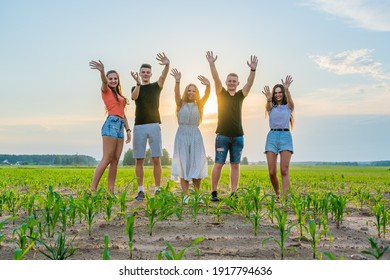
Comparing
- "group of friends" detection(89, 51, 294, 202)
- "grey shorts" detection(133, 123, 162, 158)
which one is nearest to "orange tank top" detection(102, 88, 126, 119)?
"group of friends" detection(89, 51, 294, 202)

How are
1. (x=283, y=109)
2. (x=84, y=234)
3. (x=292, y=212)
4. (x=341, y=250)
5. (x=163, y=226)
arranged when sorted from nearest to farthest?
(x=341, y=250) → (x=84, y=234) → (x=163, y=226) → (x=292, y=212) → (x=283, y=109)

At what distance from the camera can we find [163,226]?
5.38 meters

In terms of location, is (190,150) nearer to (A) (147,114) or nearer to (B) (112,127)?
(A) (147,114)

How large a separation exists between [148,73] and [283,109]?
8.28 feet

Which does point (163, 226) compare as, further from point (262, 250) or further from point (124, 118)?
point (124, 118)

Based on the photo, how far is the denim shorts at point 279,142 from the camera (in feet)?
25.6

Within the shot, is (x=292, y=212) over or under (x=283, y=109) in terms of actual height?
under

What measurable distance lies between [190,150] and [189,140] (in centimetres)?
18

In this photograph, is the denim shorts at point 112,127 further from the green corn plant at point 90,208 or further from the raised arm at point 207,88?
the green corn plant at point 90,208

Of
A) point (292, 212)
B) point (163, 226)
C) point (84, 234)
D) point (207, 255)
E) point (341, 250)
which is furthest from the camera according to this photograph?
point (292, 212)

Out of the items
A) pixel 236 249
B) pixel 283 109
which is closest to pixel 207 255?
pixel 236 249

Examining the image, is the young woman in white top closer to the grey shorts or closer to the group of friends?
the group of friends

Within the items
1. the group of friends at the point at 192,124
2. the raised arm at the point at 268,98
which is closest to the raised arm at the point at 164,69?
the group of friends at the point at 192,124

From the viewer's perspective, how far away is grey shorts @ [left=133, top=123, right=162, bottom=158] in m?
8.05
